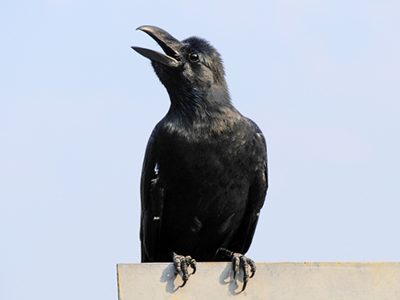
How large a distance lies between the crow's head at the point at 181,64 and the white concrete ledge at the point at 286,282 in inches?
99.8

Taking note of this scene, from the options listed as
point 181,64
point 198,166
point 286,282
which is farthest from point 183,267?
point 181,64

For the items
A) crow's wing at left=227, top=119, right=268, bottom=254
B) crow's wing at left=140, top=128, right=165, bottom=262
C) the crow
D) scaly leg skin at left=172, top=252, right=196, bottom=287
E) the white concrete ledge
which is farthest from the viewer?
crow's wing at left=227, top=119, right=268, bottom=254

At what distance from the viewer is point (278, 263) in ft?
13.2

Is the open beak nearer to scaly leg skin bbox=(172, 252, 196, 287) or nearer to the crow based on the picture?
the crow

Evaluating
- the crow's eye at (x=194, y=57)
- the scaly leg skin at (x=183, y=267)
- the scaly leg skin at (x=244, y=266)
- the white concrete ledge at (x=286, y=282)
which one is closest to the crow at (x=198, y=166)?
the crow's eye at (x=194, y=57)

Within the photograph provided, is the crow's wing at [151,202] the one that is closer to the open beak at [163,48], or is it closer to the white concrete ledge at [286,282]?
the open beak at [163,48]

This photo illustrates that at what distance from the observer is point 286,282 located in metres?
3.94

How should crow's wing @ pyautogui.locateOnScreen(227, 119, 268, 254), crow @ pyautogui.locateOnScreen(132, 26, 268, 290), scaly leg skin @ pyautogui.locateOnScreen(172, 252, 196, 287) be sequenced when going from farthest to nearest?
crow's wing @ pyautogui.locateOnScreen(227, 119, 268, 254) → crow @ pyautogui.locateOnScreen(132, 26, 268, 290) → scaly leg skin @ pyautogui.locateOnScreen(172, 252, 196, 287)

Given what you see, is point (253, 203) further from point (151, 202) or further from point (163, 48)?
point (163, 48)

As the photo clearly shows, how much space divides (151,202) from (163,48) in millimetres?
1531

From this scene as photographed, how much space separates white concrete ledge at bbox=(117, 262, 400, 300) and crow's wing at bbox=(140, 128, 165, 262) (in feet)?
6.42

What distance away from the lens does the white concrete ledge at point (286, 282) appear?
388 centimetres

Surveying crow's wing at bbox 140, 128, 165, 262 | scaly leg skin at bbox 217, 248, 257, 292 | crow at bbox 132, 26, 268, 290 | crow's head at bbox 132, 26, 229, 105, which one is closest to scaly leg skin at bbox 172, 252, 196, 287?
scaly leg skin at bbox 217, 248, 257, 292

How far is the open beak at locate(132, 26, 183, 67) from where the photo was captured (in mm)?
6113
